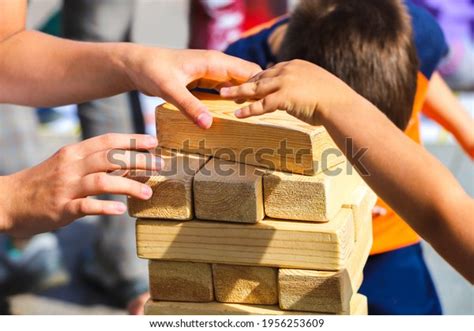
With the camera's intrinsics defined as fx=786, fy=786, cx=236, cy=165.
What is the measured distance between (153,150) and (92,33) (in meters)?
2.70

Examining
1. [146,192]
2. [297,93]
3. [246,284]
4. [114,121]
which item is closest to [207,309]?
[246,284]

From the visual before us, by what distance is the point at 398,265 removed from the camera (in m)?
2.74

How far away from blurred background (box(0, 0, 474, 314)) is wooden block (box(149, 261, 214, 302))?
2.67 meters

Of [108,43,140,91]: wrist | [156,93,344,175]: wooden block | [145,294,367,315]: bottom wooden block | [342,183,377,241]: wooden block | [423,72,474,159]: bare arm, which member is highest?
[108,43,140,91]: wrist

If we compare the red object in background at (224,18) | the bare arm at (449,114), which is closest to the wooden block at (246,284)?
the bare arm at (449,114)

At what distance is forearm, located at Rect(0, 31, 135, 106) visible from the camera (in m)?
1.94

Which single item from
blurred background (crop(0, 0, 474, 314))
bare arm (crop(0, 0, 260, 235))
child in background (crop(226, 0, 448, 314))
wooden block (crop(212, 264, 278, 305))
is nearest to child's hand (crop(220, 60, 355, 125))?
bare arm (crop(0, 0, 260, 235))

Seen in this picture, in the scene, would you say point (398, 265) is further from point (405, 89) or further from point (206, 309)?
point (206, 309)

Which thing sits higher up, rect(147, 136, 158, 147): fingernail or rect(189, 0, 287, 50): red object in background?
rect(147, 136, 158, 147): fingernail

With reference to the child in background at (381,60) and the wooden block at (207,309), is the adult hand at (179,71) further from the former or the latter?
the child in background at (381,60)

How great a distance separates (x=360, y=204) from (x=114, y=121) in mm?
2759

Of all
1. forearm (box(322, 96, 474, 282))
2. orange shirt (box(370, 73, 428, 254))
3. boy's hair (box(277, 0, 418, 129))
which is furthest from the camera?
orange shirt (box(370, 73, 428, 254))

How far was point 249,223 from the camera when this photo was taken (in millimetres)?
1658

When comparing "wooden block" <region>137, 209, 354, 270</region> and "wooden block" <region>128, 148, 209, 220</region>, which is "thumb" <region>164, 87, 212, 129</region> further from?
"wooden block" <region>137, 209, 354, 270</region>
